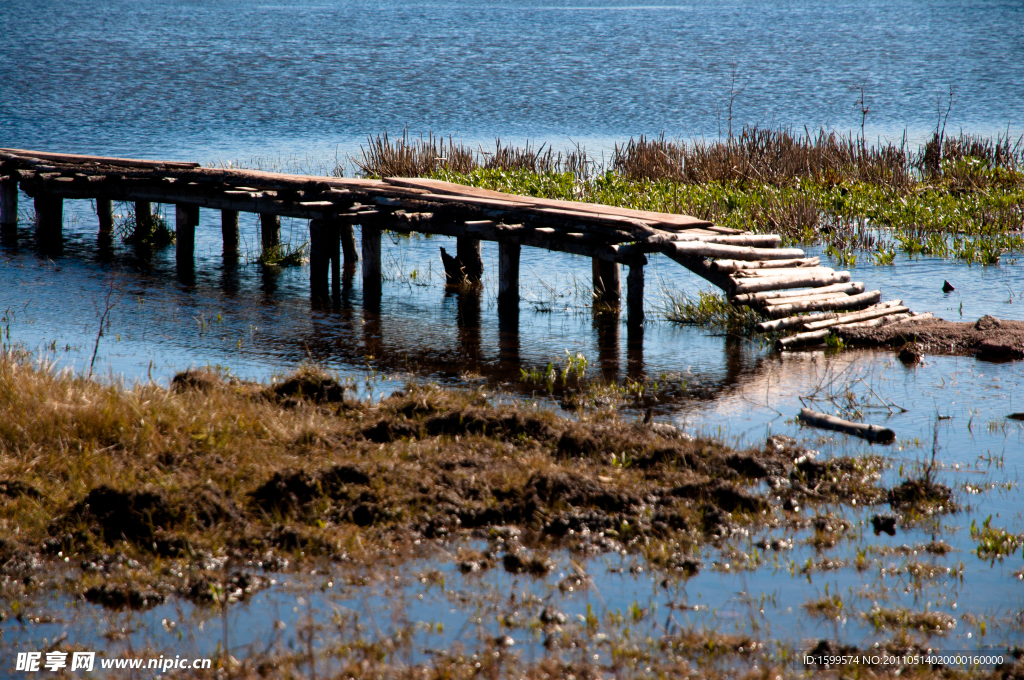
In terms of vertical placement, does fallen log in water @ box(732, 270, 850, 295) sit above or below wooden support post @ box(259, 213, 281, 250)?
above

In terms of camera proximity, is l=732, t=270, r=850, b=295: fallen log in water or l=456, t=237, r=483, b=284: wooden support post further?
l=456, t=237, r=483, b=284: wooden support post

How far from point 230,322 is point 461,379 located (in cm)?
373

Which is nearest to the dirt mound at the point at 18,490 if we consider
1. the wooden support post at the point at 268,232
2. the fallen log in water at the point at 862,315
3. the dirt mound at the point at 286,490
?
the dirt mound at the point at 286,490

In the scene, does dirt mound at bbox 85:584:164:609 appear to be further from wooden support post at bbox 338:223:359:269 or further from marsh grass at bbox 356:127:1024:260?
marsh grass at bbox 356:127:1024:260

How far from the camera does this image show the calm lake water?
4.74 meters

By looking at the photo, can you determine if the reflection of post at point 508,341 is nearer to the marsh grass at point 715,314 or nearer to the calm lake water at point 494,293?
the calm lake water at point 494,293

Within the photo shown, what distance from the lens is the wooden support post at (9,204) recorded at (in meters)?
17.6

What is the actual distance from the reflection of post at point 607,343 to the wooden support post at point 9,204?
11.7 metres

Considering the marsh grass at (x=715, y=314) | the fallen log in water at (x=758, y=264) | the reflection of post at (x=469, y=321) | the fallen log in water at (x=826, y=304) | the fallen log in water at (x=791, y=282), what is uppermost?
the fallen log in water at (x=758, y=264)

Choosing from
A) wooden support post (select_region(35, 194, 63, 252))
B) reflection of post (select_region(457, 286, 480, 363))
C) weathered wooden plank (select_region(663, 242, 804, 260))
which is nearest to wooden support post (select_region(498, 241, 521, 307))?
reflection of post (select_region(457, 286, 480, 363))

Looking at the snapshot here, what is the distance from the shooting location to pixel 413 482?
18.9 feet

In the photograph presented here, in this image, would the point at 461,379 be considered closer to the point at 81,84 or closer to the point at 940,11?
the point at 81,84

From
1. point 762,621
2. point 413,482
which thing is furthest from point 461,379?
point 762,621

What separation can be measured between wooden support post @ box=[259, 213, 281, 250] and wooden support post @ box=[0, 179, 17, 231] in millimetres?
5283
